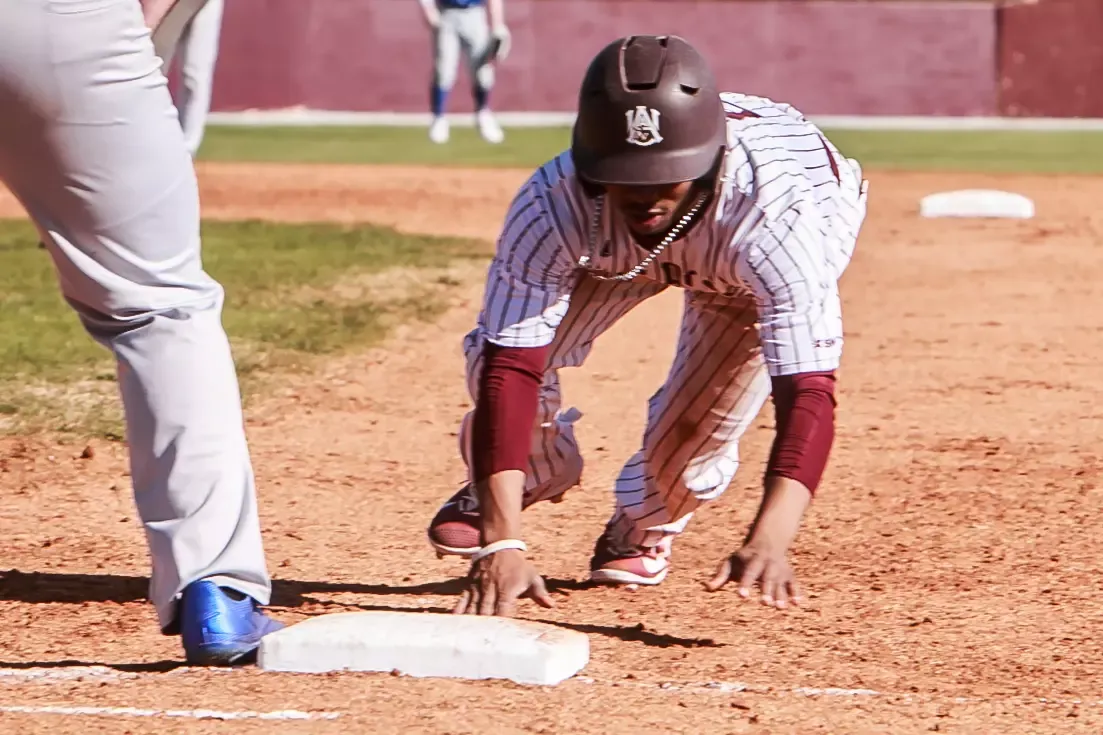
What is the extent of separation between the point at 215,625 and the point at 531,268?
97 cm

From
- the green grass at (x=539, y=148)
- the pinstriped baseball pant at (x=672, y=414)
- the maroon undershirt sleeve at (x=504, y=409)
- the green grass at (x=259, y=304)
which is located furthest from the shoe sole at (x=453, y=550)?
the green grass at (x=539, y=148)

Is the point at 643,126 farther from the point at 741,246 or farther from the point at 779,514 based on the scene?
the point at 779,514

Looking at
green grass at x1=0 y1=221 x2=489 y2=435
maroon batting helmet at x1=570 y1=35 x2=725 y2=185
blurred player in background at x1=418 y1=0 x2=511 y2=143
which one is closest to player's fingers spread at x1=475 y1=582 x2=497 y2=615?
maroon batting helmet at x1=570 y1=35 x2=725 y2=185

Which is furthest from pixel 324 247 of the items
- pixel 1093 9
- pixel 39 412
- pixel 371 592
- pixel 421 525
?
pixel 1093 9

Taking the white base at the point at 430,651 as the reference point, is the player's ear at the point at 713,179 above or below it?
above

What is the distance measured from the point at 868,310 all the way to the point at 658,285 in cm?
490

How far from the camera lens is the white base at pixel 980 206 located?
12.4 metres

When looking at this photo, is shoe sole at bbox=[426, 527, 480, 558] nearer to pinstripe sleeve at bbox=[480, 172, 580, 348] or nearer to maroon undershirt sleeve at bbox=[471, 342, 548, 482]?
maroon undershirt sleeve at bbox=[471, 342, 548, 482]

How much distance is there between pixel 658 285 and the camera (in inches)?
162

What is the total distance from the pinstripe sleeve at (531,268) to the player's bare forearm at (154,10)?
815 millimetres

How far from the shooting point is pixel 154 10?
10.7ft

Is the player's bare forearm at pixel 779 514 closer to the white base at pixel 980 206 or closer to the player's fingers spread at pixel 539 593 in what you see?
the player's fingers spread at pixel 539 593

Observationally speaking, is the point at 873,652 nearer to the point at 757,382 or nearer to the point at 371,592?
the point at 757,382

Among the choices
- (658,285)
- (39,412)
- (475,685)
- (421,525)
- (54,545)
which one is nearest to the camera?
(475,685)
